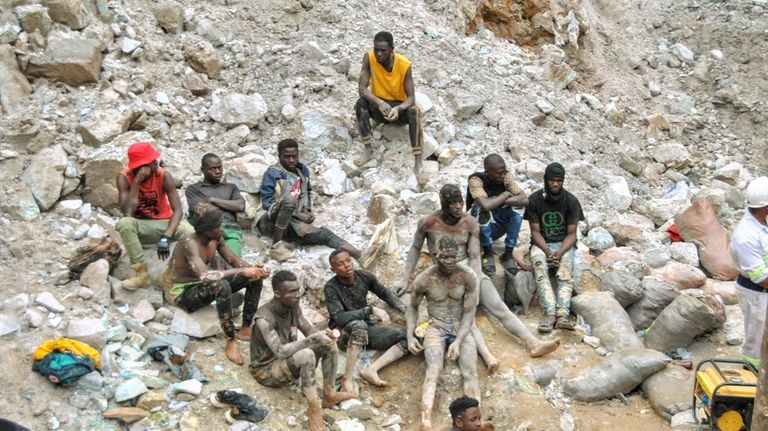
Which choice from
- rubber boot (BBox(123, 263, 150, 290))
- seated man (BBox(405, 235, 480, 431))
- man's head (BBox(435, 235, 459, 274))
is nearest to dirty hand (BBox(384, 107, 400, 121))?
seated man (BBox(405, 235, 480, 431))

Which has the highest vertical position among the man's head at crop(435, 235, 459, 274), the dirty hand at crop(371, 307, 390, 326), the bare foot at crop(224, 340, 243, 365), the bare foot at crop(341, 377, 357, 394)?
the man's head at crop(435, 235, 459, 274)

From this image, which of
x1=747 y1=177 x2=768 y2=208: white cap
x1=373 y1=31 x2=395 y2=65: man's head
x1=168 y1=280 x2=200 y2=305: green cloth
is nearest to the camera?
x1=747 y1=177 x2=768 y2=208: white cap

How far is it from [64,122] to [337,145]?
Answer: 2990mm

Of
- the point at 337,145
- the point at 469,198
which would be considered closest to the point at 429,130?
the point at 337,145

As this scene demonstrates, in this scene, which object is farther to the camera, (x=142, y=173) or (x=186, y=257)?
(x=142, y=173)

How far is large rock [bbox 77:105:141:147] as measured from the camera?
8.30m

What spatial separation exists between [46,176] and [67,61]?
1.67 metres

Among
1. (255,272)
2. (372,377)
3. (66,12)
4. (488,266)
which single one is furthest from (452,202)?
(66,12)

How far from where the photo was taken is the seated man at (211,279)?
6270 millimetres

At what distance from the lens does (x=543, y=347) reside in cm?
661

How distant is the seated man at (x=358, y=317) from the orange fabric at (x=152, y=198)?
1768 mm

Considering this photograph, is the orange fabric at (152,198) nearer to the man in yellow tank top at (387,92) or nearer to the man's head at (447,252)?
the man in yellow tank top at (387,92)

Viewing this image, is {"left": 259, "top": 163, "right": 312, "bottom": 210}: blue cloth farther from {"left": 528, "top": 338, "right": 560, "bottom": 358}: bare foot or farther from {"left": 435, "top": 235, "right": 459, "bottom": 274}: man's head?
{"left": 528, "top": 338, "right": 560, "bottom": 358}: bare foot

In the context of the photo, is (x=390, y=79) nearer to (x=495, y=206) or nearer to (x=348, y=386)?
(x=495, y=206)
